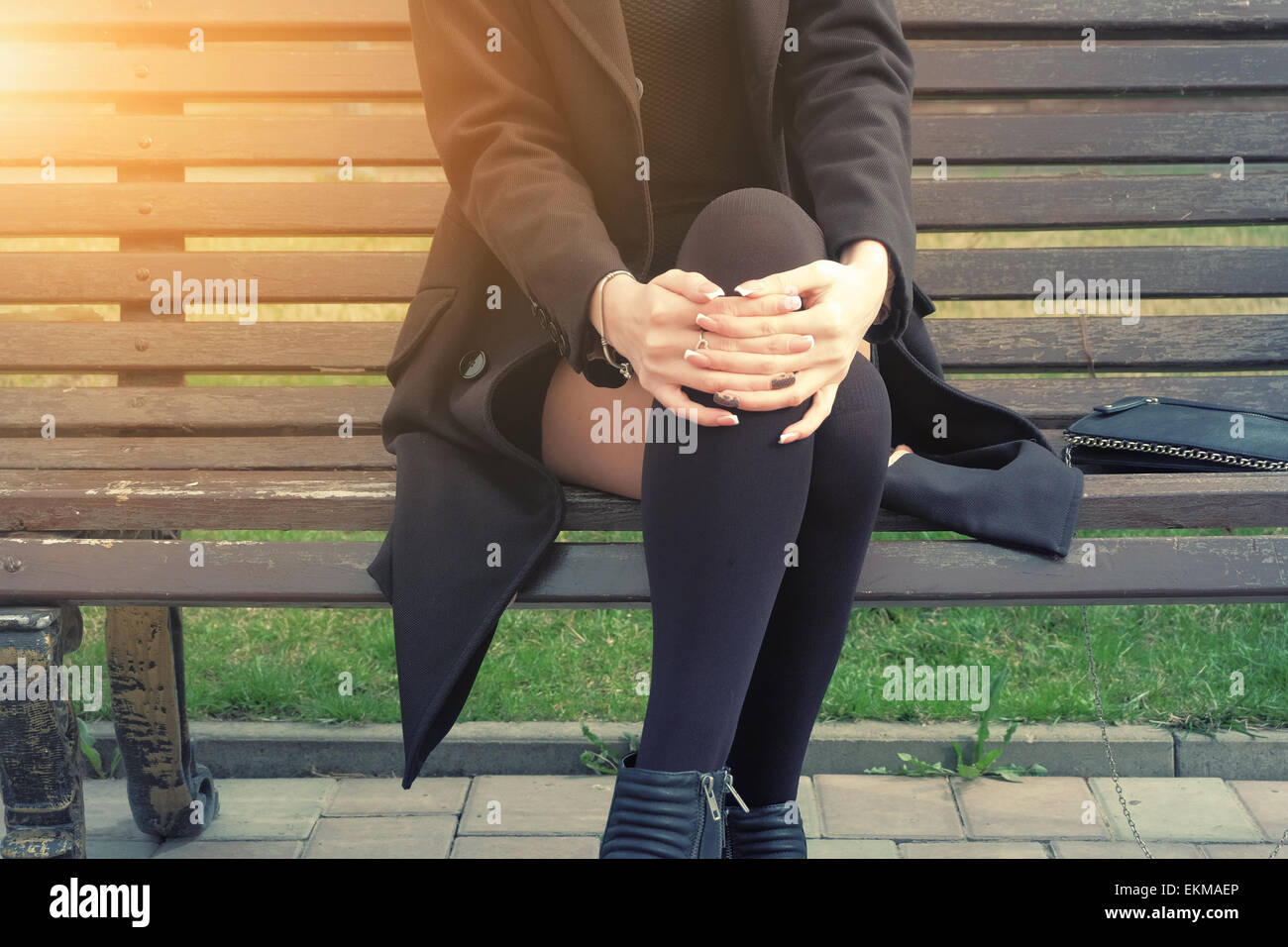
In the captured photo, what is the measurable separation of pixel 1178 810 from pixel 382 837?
153 centimetres

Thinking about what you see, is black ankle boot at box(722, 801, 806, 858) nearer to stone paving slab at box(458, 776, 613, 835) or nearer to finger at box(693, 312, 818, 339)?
→ finger at box(693, 312, 818, 339)

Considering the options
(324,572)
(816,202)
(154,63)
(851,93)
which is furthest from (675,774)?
(154,63)

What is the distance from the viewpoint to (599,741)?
8.82ft

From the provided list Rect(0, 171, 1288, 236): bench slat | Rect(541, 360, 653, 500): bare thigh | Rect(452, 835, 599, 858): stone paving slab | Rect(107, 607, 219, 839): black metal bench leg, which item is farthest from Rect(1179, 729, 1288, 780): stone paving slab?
Rect(107, 607, 219, 839): black metal bench leg

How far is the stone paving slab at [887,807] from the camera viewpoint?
7.94ft

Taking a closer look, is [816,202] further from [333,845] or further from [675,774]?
[333,845]

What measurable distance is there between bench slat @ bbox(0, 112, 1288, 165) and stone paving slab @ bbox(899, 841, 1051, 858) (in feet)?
4.34

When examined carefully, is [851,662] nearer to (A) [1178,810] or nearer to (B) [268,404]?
(A) [1178,810]

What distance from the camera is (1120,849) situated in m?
2.32

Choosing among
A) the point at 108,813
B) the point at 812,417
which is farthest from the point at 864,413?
the point at 108,813

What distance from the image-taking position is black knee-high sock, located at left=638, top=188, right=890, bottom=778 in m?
1.42

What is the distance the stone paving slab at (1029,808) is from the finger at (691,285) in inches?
54.6

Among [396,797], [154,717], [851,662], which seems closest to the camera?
[154,717]

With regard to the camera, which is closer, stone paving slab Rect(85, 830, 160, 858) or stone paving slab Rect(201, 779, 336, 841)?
stone paving slab Rect(85, 830, 160, 858)
